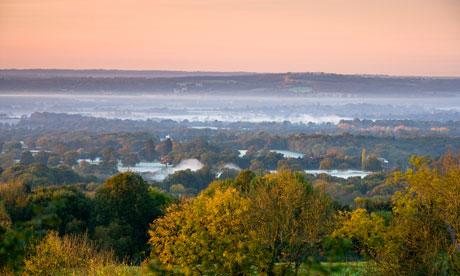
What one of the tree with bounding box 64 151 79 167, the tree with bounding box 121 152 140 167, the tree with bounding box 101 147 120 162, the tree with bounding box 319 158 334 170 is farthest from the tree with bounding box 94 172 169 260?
the tree with bounding box 101 147 120 162

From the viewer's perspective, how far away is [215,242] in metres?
19.2

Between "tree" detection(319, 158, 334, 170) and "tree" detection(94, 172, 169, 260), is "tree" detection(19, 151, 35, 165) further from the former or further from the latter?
"tree" detection(94, 172, 169, 260)

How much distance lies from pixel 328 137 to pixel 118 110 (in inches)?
3711

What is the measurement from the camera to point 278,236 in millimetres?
21094

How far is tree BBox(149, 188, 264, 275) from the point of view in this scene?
18.8m

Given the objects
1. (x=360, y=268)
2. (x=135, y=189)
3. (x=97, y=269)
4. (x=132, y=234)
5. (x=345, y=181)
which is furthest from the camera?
(x=345, y=181)

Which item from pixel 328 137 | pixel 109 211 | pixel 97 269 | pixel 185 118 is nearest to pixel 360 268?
pixel 97 269

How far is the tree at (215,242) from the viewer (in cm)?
1881

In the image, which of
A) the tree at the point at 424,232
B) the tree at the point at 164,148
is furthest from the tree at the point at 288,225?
the tree at the point at 164,148

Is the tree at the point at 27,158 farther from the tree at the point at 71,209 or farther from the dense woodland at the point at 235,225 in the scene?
the tree at the point at 71,209

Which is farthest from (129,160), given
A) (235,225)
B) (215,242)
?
(215,242)

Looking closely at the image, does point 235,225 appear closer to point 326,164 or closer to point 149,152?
point 326,164

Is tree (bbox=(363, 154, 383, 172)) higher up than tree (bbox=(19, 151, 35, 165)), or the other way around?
tree (bbox=(363, 154, 383, 172))

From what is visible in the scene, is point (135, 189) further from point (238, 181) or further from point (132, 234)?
point (238, 181)
